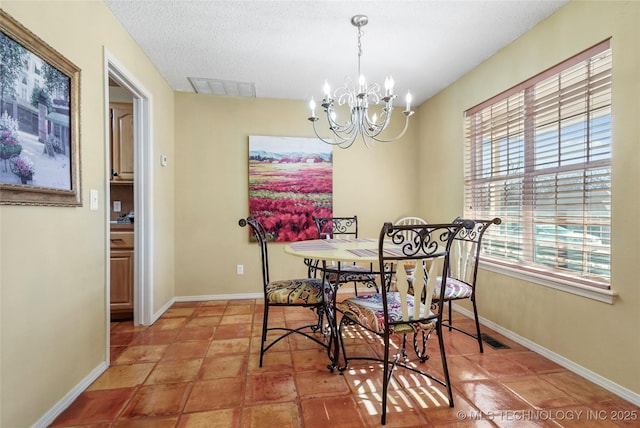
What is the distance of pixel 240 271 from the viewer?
3590mm

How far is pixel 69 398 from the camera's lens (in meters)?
1.63

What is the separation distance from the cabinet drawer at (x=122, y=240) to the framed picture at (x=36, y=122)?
1160mm

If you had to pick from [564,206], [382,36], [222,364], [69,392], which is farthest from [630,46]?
[69,392]

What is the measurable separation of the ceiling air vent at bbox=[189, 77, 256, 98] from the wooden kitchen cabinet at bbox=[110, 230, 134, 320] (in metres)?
1.65

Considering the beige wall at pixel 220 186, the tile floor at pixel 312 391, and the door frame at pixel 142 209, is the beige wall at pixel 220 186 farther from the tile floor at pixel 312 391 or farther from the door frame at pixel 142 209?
the tile floor at pixel 312 391

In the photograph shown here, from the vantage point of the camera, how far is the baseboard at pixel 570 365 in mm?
1648

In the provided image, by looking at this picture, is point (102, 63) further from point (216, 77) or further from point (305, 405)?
point (305, 405)

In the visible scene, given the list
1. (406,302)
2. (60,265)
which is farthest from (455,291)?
(60,265)

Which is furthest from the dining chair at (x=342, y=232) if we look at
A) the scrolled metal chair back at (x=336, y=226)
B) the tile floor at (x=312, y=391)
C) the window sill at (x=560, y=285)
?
the window sill at (x=560, y=285)

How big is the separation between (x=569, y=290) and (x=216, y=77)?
3.39 m

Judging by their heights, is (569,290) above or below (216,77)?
below

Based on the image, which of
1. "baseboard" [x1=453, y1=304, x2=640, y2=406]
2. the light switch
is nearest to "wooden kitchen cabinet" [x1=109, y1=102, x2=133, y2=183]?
the light switch

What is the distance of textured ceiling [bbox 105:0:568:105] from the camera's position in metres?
2.04

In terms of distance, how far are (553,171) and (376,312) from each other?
1.61 metres
